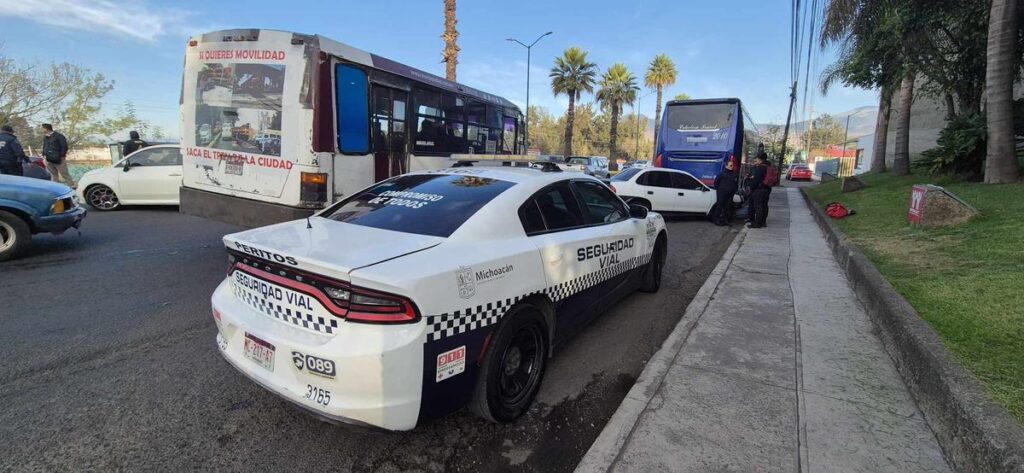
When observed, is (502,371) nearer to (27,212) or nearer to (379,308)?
(379,308)

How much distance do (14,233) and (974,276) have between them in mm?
10507

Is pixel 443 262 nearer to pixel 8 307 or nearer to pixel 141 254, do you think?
pixel 8 307

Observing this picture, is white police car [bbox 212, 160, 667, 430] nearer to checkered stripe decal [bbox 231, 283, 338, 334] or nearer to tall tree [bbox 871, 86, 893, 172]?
checkered stripe decal [bbox 231, 283, 338, 334]

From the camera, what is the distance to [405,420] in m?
2.26

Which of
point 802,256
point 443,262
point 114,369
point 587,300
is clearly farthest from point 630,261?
point 802,256

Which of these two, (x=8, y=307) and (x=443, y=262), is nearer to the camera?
(x=443, y=262)

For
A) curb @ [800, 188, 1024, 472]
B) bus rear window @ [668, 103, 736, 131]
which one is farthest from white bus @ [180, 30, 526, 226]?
bus rear window @ [668, 103, 736, 131]

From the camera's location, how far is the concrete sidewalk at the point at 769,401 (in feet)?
8.18

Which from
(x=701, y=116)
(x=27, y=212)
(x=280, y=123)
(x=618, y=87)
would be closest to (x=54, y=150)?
(x=27, y=212)

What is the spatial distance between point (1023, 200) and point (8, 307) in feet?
42.4

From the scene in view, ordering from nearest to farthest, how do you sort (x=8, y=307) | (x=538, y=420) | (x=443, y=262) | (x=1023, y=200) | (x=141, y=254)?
(x=443, y=262) → (x=538, y=420) → (x=8, y=307) → (x=141, y=254) → (x=1023, y=200)

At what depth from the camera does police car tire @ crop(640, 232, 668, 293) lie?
533cm

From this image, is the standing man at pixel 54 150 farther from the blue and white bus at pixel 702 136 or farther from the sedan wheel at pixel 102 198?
the blue and white bus at pixel 702 136

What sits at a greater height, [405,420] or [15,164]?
[15,164]
